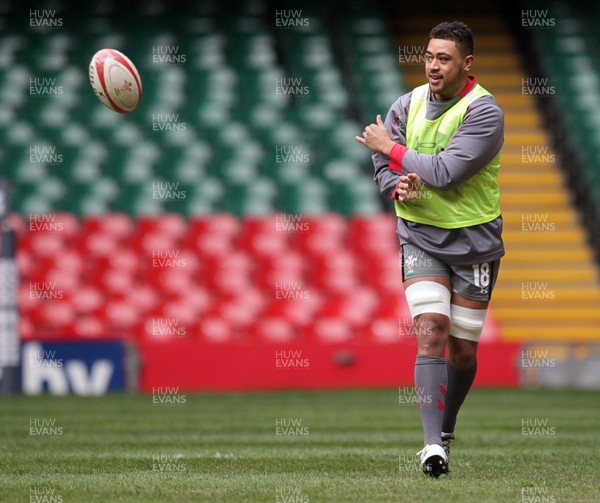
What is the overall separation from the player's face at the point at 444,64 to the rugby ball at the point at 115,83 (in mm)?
2237

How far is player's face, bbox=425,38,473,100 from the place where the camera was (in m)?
6.59

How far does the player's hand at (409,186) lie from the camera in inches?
257

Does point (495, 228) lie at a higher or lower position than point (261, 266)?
lower

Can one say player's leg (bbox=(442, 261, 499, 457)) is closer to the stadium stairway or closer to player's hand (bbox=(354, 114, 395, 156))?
player's hand (bbox=(354, 114, 395, 156))

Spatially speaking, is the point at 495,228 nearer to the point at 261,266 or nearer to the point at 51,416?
the point at 51,416

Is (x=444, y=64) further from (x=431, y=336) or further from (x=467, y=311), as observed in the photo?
(x=431, y=336)

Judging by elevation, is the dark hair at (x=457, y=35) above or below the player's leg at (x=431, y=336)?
above

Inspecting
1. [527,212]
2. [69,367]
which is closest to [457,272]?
[69,367]

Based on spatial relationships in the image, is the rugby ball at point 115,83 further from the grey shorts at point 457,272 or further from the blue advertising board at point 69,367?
the blue advertising board at point 69,367

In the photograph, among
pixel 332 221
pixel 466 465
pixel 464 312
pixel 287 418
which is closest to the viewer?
pixel 464 312

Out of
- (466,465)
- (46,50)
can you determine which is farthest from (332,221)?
(466,465)

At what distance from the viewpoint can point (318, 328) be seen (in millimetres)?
17656

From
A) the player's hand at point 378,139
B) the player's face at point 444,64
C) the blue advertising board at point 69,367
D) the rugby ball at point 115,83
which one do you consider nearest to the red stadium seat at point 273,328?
the blue advertising board at point 69,367

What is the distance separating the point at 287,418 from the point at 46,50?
11.9m
